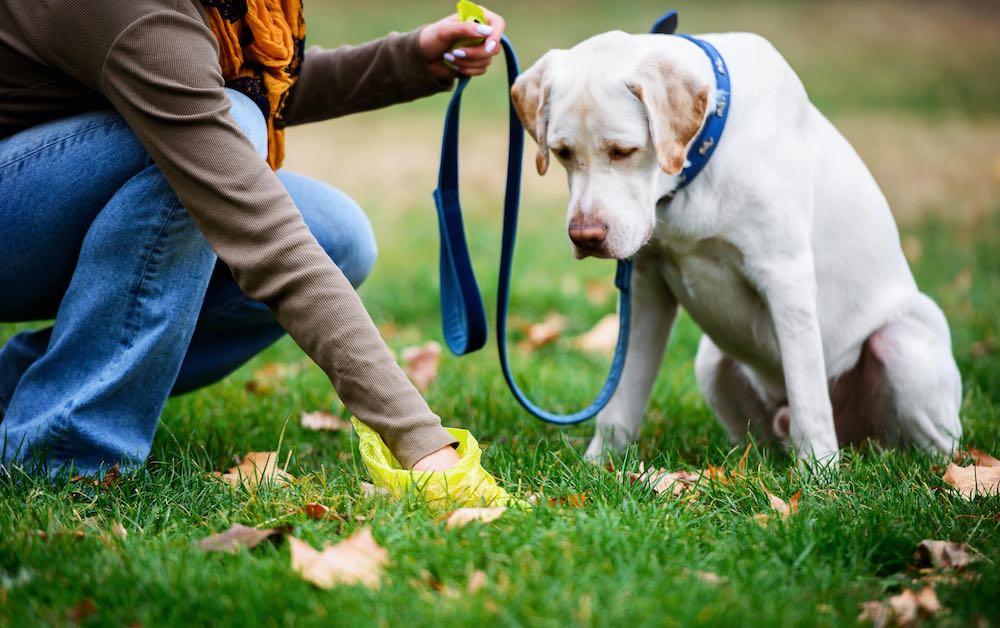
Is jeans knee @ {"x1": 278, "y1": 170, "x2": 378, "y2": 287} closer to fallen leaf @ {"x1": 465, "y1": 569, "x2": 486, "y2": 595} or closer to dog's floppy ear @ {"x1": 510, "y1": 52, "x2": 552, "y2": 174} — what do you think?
dog's floppy ear @ {"x1": 510, "y1": 52, "x2": 552, "y2": 174}

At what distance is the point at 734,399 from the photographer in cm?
325

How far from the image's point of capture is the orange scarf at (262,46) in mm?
2389

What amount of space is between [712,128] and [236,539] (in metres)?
1.56

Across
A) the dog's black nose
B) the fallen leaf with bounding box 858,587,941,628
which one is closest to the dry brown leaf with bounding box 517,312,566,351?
the dog's black nose

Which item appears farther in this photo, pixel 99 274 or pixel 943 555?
pixel 99 274

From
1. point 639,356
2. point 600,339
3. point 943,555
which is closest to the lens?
point 943,555

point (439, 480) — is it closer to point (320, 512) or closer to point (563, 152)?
point (320, 512)

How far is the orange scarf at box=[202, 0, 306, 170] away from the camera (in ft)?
7.84

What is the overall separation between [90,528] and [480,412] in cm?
139

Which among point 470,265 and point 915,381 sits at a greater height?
point 470,265

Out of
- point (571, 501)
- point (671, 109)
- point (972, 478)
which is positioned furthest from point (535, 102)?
point (972, 478)

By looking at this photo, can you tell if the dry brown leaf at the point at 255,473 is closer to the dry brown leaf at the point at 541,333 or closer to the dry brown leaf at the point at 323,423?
the dry brown leaf at the point at 323,423

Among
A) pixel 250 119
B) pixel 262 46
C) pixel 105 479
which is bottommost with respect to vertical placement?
pixel 105 479

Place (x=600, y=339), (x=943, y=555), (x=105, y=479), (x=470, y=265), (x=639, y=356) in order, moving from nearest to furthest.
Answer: (x=943, y=555) < (x=105, y=479) < (x=470, y=265) < (x=639, y=356) < (x=600, y=339)
